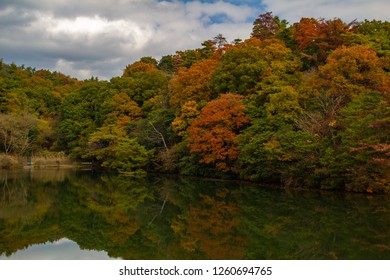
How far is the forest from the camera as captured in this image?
62.7 feet

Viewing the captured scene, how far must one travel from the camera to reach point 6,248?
10.4m

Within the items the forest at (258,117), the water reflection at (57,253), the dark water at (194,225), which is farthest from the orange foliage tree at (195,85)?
the water reflection at (57,253)

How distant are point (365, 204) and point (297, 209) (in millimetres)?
2801

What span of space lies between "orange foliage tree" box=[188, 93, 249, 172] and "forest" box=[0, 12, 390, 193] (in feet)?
0.21

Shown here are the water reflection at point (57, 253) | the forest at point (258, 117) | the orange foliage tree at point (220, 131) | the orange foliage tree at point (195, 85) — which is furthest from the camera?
the orange foliage tree at point (195, 85)

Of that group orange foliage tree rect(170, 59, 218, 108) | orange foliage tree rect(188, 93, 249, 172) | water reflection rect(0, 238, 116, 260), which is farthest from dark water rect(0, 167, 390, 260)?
orange foliage tree rect(170, 59, 218, 108)

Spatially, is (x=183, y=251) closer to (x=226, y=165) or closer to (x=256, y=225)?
(x=256, y=225)

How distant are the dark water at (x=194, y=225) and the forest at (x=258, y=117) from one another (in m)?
1.88

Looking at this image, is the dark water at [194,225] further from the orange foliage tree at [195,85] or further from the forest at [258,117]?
the orange foliage tree at [195,85]

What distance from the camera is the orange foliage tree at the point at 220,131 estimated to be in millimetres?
25000

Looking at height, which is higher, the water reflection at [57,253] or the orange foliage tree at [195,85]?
the orange foliage tree at [195,85]

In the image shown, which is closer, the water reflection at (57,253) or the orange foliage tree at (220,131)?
the water reflection at (57,253)

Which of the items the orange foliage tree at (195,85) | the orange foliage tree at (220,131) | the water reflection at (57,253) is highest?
the orange foliage tree at (195,85)
